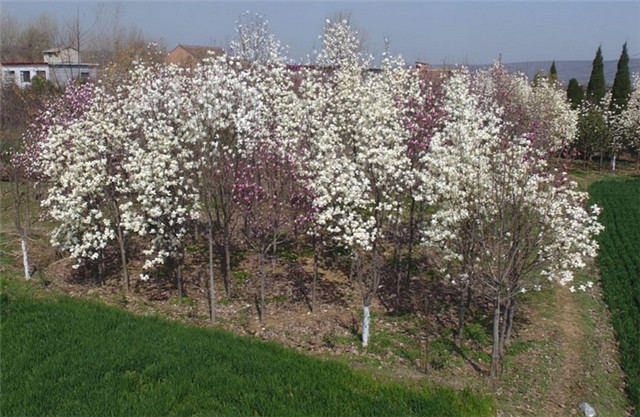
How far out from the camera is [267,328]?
32.8 ft

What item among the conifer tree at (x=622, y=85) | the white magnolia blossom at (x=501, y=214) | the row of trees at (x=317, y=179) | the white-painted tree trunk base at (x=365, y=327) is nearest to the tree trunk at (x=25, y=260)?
the row of trees at (x=317, y=179)

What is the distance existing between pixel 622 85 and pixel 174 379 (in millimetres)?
34882

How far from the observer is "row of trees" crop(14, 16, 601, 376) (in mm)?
8461

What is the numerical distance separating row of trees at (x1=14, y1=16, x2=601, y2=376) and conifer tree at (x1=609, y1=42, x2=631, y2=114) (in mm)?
24732

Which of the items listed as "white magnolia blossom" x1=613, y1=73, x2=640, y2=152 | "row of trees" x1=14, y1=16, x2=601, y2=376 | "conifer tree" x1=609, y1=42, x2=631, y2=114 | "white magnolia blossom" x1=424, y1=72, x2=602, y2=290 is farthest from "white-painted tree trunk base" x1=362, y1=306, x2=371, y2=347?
"conifer tree" x1=609, y1=42, x2=631, y2=114

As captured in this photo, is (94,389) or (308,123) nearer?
(94,389)

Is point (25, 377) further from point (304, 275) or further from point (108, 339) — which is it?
point (304, 275)

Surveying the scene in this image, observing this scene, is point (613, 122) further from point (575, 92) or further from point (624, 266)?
point (624, 266)

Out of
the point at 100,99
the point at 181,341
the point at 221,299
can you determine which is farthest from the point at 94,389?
the point at 100,99

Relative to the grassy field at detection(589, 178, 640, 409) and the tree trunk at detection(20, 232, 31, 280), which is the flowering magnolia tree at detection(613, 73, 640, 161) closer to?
the grassy field at detection(589, 178, 640, 409)

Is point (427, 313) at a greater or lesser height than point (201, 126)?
lesser

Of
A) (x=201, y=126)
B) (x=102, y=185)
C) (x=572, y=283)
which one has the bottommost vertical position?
(x=572, y=283)

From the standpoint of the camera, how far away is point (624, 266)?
13930mm

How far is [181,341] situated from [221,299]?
290 cm
